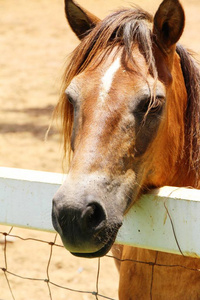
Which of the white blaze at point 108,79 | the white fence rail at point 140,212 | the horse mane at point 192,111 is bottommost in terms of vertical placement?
the white fence rail at point 140,212

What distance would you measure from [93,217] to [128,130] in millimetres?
457

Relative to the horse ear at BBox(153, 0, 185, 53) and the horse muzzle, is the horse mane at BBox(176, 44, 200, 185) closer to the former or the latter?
the horse ear at BBox(153, 0, 185, 53)

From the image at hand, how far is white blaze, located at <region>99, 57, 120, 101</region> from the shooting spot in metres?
2.28

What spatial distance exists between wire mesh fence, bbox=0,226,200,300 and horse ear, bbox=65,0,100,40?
2.01 m

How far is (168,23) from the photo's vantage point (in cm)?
254

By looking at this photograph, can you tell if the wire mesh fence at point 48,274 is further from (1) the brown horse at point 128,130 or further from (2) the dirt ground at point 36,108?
(1) the brown horse at point 128,130

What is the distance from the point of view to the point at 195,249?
2.02m

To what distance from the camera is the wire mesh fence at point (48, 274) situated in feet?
14.3

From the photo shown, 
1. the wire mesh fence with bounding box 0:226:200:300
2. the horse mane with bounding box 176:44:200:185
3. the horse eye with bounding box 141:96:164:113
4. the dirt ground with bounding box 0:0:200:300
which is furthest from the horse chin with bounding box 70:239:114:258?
the wire mesh fence with bounding box 0:226:200:300

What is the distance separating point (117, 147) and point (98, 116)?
0.16 m

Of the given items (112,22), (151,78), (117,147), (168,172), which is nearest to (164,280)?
(168,172)

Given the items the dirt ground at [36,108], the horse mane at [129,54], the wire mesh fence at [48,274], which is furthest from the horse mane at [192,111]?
the wire mesh fence at [48,274]

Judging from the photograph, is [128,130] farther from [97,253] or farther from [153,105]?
[97,253]

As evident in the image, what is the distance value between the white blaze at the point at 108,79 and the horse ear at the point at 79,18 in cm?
48
